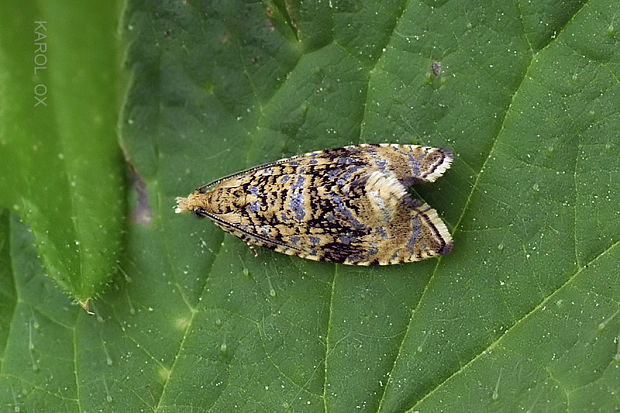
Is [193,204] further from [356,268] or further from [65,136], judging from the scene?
[356,268]

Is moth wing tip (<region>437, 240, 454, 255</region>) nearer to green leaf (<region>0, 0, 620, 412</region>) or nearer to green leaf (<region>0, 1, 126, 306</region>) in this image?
green leaf (<region>0, 0, 620, 412</region>)

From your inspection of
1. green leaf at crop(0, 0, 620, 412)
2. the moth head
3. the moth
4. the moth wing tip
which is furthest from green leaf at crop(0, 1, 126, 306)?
the moth wing tip

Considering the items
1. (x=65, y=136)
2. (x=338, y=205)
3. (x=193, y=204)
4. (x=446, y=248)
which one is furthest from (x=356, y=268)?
(x=65, y=136)

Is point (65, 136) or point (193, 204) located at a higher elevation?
point (65, 136)

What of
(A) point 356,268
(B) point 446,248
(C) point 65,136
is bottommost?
(A) point 356,268

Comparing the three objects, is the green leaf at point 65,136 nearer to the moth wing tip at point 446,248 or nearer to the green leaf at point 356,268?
the green leaf at point 356,268
